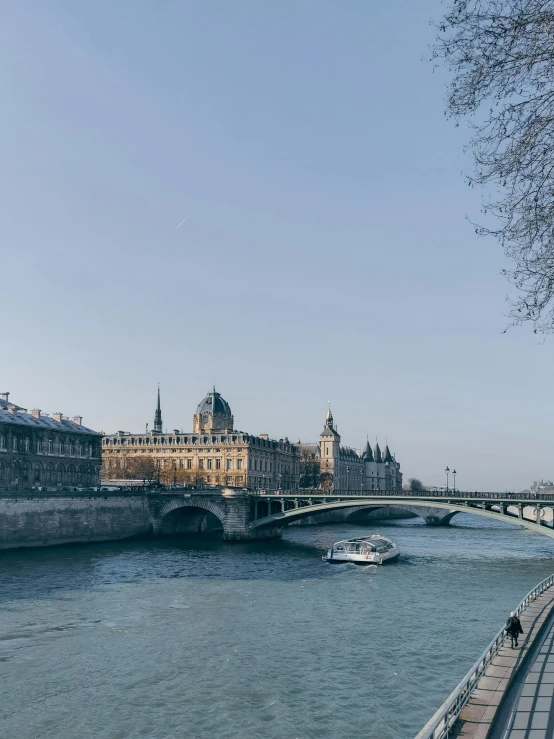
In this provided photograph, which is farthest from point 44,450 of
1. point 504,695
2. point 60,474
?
point 504,695

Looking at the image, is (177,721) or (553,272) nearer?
(553,272)

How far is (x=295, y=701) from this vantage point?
2469cm

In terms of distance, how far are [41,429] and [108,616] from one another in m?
53.7

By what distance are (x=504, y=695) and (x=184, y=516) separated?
259 feet

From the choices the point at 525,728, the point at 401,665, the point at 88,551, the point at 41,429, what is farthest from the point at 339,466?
the point at 525,728

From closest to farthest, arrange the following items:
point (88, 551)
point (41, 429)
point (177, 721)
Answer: point (177, 721), point (88, 551), point (41, 429)

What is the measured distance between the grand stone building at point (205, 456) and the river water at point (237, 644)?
72.7m

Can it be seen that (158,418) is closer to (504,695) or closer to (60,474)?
(60,474)

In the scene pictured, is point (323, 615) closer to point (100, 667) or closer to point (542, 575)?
point (100, 667)

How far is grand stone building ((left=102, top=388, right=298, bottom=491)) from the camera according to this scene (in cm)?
13412

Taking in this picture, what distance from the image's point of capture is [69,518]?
242 ft

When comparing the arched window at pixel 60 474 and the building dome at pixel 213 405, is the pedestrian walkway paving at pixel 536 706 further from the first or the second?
the building dome at pixel 213 405

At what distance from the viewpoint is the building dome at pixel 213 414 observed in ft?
512

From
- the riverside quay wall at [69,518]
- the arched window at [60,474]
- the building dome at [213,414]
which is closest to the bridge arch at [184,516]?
the riverside quay wall at [69,518]
